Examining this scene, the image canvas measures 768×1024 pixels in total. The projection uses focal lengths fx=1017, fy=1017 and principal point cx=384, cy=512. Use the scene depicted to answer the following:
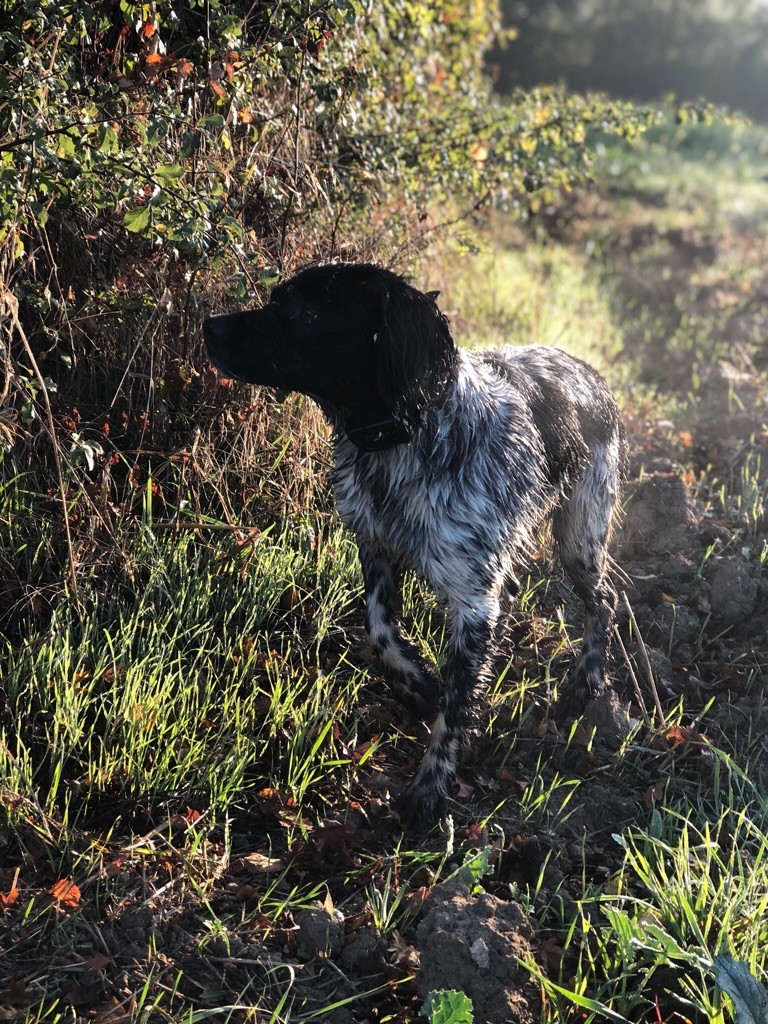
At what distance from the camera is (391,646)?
3619 mm

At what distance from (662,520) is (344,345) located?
234cm

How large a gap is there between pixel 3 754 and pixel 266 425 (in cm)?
186

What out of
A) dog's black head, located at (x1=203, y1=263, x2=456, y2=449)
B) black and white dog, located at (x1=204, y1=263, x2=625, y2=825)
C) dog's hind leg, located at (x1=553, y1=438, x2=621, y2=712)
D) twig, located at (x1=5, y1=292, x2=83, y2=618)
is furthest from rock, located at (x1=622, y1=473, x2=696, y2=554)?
twig, located at (x1=5, y1=292, x2=83, y2=618)

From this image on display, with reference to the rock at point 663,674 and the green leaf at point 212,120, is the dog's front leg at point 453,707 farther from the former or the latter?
the green leaf at point 212,120

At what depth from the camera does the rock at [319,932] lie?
2691 millimetres

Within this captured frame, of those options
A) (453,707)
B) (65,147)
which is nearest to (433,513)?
(453,707)

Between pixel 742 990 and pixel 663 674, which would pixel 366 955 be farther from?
pixel 663 674

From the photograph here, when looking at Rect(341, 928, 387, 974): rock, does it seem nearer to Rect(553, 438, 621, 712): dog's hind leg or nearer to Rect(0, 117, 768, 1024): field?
Rect(0, 117, 768, 1024): field

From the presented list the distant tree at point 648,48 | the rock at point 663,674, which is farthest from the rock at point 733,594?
the distant tree at point 648,48

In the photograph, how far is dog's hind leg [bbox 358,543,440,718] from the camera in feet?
11.8

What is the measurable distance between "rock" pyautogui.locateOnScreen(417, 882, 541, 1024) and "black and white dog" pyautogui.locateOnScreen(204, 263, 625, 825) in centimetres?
57

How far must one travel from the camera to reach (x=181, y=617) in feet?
11.7

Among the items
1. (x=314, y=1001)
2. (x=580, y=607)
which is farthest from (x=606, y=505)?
(x=314, y=1001)

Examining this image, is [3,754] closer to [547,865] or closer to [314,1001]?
[314,1001]
